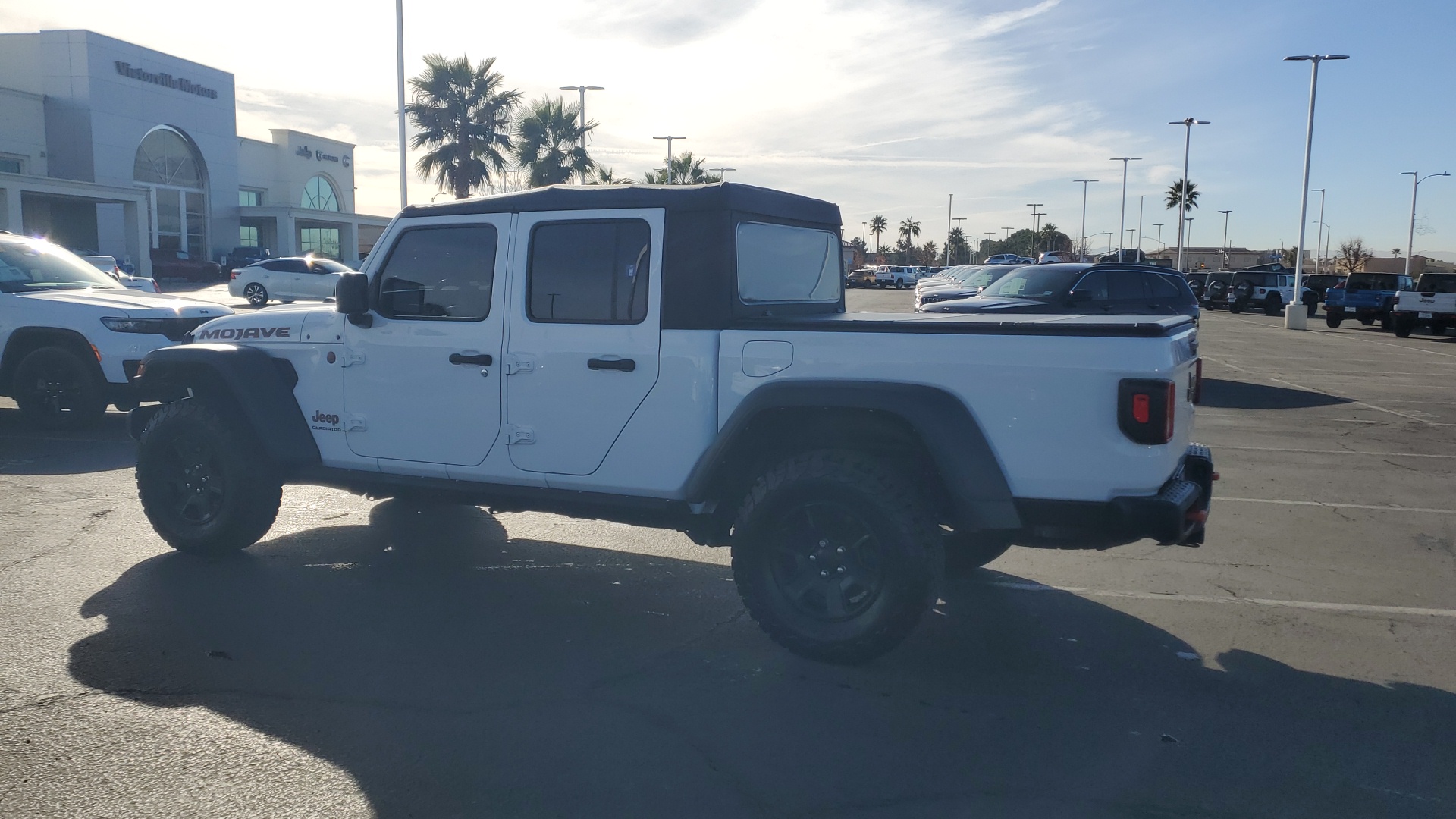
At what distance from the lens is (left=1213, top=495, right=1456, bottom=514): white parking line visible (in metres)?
7.64

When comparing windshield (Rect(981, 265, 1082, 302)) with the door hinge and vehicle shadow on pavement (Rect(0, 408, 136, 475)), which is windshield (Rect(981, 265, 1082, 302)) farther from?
the door hinge

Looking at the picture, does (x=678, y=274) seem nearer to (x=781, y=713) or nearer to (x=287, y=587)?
(x=781, y=713)

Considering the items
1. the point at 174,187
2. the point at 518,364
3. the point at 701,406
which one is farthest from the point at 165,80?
the point at 701,406

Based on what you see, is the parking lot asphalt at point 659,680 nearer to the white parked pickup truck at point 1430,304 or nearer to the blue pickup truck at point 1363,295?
the white parked pickup truck at point 1430,304

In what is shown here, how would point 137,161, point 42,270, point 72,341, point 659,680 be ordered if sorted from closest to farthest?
point 659,680, point 72,341, point 42,270, point 137,161

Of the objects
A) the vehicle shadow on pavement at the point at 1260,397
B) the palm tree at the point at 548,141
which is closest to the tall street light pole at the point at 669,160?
the palm tree at the point at 548,141

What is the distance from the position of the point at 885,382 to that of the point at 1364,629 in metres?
2.82

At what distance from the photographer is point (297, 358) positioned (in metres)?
5.56

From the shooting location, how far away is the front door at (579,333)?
15.4 feet

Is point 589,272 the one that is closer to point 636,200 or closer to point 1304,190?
point 636,200

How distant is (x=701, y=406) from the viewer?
4.54m

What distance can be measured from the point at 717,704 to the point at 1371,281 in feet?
121

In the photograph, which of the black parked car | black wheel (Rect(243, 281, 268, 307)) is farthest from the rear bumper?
black wheel (Rect(243, 281, 268, 307))

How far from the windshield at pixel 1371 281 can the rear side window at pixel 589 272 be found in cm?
3550
